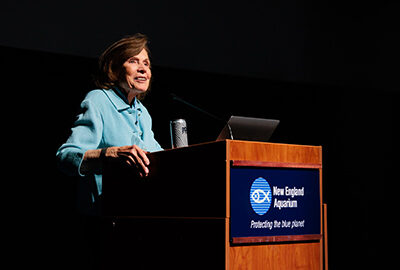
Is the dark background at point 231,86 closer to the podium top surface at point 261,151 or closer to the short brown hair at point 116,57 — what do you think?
the short brown hair at point 116,57

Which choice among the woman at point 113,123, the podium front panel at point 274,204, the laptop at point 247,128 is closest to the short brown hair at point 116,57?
the woman at point 113,123

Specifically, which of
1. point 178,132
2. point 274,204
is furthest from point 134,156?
point 274,204

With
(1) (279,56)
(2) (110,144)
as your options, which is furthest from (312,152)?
(1) (279,56)

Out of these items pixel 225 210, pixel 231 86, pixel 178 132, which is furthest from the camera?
pixel 231 86

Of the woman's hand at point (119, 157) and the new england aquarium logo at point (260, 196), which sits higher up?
the woman's hand at point (119, 157)

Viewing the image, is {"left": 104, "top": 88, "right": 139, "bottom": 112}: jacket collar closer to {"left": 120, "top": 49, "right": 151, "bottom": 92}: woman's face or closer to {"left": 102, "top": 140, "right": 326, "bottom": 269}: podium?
{"left": 120, "top": 49, "right": 151, "bottom": 92}: woman's face

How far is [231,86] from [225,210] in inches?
106

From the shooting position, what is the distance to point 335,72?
4.95 meters

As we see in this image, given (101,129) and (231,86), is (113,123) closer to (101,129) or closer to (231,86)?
(101,129)

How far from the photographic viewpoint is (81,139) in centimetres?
212

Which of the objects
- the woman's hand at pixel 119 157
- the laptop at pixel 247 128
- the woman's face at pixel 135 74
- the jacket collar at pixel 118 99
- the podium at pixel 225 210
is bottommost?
the podium at pixel 225 210

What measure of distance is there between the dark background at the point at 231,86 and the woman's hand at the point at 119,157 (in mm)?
381

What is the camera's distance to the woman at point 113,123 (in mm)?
2014

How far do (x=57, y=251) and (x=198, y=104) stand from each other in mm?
1569
